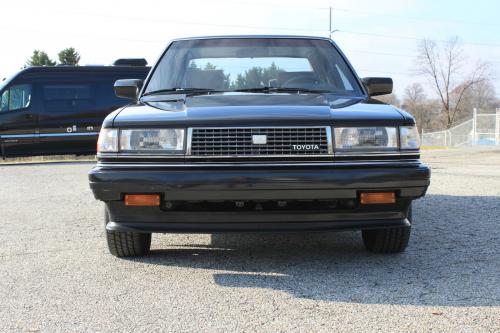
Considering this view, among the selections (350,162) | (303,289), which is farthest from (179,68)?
(303,289)

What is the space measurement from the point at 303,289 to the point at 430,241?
1733 millimetres

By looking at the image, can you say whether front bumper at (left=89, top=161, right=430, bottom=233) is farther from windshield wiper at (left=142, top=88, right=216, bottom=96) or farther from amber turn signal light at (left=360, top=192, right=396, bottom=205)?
windshield wiper at (left=142, top=88, right=216, bottom=96)

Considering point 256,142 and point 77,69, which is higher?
point 77,69

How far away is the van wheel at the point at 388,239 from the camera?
4020 millimetres

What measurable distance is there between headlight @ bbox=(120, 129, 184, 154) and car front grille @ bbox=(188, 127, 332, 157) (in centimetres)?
10

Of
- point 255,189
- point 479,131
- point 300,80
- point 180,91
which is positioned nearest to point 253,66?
point 300,80

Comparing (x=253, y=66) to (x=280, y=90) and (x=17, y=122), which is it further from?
(x=17, y=122)

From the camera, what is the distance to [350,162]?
3574 millimetres

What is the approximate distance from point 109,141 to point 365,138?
5.29 feet

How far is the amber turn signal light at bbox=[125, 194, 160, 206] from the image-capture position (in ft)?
11.5

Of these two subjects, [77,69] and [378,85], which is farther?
[77,69]

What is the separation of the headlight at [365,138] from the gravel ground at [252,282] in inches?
32.0

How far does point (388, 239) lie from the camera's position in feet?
13.3

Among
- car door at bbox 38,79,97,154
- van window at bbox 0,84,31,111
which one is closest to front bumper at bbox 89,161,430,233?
car door at bbox 38,79,97,154
